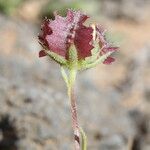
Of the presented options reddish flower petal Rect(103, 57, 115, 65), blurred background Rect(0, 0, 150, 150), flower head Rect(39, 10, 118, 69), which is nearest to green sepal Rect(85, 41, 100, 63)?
flower head Rect(39, 10, 118, 69)

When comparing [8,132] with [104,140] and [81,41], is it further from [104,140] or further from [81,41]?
[81,41]

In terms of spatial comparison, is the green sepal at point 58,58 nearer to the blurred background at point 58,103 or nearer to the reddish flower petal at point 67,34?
the reddish flower petal at point 67,34

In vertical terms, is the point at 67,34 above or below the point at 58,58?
above

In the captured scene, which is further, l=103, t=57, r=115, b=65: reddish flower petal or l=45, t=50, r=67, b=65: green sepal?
l=103, t=57, r=115, b=65: reddish flower petal

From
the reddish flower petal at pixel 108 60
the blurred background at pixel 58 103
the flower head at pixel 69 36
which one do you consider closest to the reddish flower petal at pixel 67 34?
the flower head at pixel 69 36

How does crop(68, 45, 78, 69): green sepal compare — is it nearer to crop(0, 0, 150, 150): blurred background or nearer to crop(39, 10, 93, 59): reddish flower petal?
crop(39, 10, 93, 59): reddish flower petal

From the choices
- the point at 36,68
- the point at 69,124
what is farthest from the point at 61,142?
the point at 36,68

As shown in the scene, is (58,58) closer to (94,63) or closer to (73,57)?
(73,57)

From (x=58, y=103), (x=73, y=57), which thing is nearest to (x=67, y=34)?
(x=73, y=57)

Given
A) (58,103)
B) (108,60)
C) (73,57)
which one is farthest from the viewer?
(58,103)
